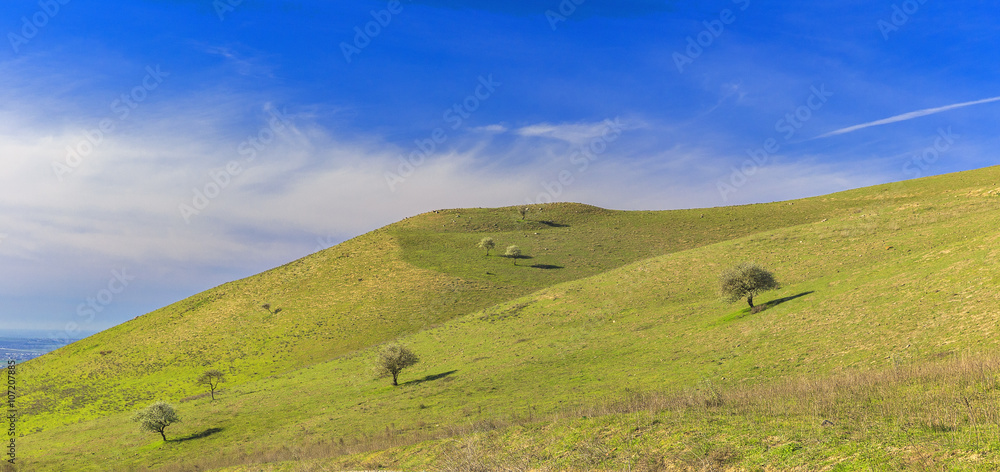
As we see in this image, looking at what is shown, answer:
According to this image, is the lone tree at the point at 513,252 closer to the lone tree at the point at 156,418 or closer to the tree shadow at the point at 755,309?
the tree shadow at the point at 755,309

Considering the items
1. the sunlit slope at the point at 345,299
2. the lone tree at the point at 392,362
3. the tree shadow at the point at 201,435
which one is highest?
the sunlit slope at the point at 345,299

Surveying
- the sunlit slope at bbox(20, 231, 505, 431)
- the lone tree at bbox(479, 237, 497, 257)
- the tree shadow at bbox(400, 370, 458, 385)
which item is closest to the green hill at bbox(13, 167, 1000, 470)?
the sunlit slope at bbox(20, 231, 505, 431)

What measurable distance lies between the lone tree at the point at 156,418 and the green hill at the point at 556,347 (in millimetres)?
1609

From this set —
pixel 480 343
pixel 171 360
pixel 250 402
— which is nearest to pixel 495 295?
pixel 480 343

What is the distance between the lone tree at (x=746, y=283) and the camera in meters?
44.7

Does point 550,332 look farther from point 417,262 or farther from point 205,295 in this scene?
point 205,295

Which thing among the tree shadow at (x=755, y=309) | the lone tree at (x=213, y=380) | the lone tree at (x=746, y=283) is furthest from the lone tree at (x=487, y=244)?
the tree shadow at (x=755, y=309)

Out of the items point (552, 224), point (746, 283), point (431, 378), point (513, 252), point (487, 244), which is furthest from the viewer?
point (552, 224)

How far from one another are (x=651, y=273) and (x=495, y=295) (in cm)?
2374

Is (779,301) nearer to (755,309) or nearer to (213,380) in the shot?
(755,309)

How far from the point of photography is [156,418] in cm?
4334

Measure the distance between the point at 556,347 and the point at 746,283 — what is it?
1818 cm

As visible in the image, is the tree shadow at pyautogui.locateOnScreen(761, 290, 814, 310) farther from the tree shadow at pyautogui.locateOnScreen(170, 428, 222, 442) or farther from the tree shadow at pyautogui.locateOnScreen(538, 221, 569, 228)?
the tree shadow at pyautogui.locateOnScreen(538, 221, 569, 228)

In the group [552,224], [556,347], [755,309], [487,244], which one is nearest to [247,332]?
[487,244]
